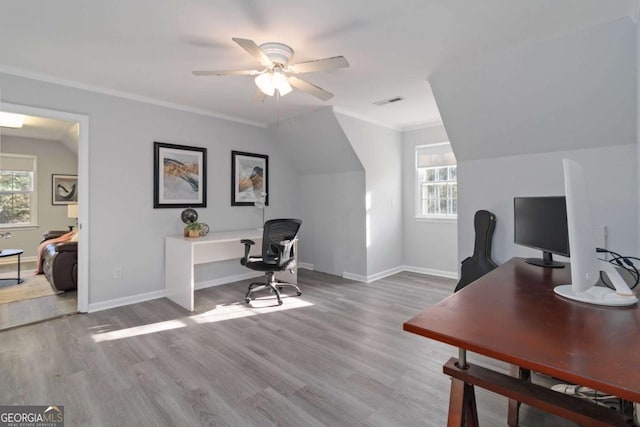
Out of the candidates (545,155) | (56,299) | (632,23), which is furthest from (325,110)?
(56,299)

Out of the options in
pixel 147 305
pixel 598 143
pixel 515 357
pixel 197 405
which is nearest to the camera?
pixel 515 357

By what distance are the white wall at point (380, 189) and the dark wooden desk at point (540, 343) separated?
3.26 m

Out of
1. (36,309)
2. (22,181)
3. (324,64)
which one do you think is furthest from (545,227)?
(22,181)

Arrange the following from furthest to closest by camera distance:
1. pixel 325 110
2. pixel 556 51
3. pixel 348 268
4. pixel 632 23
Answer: pixel 348 268 → pixel 325 110 → pixel 556 51 → pixel 632 23

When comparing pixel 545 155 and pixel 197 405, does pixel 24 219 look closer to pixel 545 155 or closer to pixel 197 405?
pixel 197 405

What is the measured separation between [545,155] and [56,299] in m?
5.63

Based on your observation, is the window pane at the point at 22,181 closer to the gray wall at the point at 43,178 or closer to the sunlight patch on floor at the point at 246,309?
the gray wall at the point at 43,178

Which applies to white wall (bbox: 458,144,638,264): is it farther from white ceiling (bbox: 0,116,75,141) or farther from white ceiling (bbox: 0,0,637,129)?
white ceiling (bbox: 0,116,75,141)

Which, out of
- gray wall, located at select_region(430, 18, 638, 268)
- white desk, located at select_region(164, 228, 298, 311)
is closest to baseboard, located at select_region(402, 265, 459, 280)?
gray wall, located at select_region(430, 18, 638, 268)

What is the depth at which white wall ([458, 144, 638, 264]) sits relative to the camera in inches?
102

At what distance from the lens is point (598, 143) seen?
270 cm

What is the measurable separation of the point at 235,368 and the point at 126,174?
262cm

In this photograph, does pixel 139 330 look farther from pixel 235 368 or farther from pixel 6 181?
pixel 6 181

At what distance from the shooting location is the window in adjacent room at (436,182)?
4.73 meters
